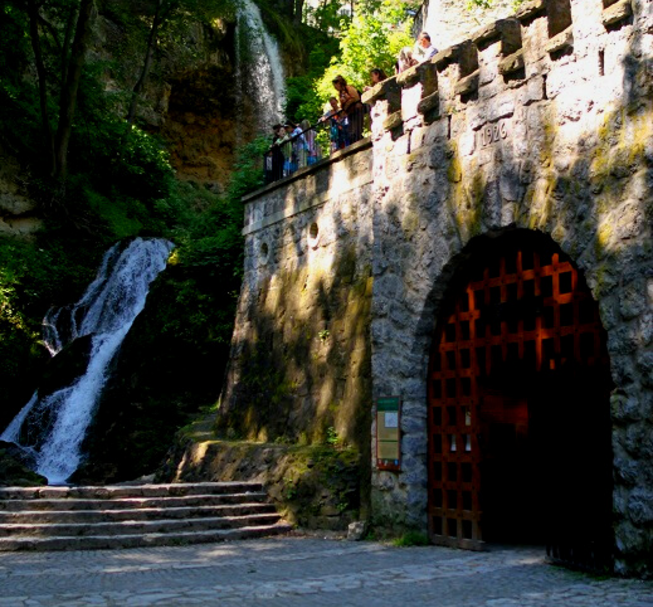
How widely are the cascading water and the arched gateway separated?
Answer: 8390mm

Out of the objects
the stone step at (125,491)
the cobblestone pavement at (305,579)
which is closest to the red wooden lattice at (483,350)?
the cobblestone pavement at (305,579)

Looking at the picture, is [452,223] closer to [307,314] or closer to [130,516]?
[307,314]

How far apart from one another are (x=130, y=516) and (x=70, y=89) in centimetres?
1579

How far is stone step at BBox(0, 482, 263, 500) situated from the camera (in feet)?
34.6

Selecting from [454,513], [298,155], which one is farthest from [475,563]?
[298,155]

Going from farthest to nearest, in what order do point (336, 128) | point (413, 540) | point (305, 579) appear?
point (336, 128)
point (413, 540)
point (305, 579)

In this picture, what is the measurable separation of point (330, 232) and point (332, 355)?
1.87m

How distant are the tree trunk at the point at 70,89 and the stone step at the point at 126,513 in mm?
14606

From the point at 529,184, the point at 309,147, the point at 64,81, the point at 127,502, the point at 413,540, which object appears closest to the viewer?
the point at 529,184

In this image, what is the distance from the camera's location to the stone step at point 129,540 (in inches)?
364

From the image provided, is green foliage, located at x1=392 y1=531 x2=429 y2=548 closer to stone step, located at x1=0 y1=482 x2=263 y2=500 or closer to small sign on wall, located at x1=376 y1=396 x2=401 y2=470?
small sign on wall, located at x1=376 y1=396 x2=401 y2=470

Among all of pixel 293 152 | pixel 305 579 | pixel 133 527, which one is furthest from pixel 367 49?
pixel 305 579

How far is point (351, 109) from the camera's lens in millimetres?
12742

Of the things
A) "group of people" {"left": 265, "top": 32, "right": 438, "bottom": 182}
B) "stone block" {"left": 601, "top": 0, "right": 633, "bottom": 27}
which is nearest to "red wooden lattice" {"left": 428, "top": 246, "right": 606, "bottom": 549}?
"stone block" {"left": 601, "top": 0, "right": 633, "bottom": 27}
